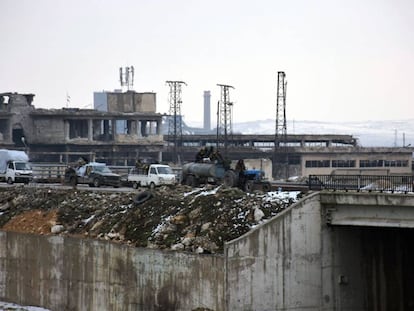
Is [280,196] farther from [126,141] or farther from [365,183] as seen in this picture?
[126,141]

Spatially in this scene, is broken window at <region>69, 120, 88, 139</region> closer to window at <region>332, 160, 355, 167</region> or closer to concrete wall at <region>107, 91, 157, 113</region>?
concrete wall at <region>107, 91, 157, 113</region>

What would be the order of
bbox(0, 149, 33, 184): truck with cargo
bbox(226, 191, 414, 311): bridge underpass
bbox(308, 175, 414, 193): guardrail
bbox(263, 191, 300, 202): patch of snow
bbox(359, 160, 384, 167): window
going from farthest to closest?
bbox(359, 160, 384, 167): window < bbox(0, 149, 33, 184): truck with cargo < bbox(263, 191, 300, 202): patch of snow < bbox(308, 175, 414, 193): guardrail < bbox(226, 191, 414, 311): bridge underpass

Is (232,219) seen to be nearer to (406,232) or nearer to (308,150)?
(406,232)

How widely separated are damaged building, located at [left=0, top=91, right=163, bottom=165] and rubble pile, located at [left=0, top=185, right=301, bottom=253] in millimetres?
62078

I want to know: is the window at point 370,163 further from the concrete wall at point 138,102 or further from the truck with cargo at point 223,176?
the truck with cargo at point 223,176

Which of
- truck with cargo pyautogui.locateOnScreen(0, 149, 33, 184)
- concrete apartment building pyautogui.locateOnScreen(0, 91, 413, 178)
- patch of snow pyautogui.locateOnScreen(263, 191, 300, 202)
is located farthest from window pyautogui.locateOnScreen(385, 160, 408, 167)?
patch of snow pyautogui.locateOnScreen(263, 191, 300, 202)

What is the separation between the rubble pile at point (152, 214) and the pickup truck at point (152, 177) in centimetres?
712

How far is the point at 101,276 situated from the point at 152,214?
367cm

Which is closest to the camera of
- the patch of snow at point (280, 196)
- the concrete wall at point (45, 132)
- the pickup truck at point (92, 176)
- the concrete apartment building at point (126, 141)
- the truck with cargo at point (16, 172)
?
the patch of snow at point (280, 196)

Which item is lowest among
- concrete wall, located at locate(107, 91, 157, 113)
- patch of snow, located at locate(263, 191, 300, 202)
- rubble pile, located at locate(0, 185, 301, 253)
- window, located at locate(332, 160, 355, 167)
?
rubble pile, located at locate(0, 185, 301, 253)

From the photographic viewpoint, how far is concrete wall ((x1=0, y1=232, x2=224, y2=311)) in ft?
114

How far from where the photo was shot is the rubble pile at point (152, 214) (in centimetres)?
3631

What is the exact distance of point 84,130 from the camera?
404 feet

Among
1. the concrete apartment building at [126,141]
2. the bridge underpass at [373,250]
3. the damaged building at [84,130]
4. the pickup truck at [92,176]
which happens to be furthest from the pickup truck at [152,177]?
the damaged building at [84,130]
